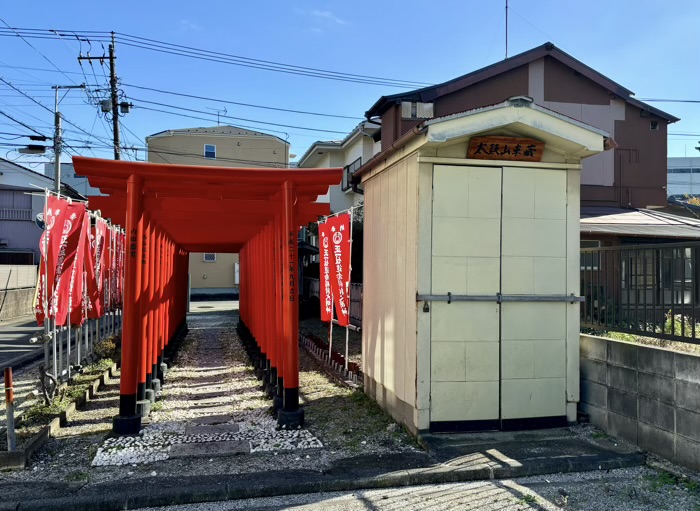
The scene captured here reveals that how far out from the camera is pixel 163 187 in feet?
23.4

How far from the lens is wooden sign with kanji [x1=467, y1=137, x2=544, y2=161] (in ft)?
20.8

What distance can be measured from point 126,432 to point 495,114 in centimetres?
559

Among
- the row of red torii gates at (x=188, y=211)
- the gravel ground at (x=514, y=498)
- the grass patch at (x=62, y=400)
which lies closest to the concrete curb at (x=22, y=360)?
the grass patch at (x=62, y=400)

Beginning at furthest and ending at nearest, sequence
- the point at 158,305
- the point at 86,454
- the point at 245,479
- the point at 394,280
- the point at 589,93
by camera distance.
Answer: the point at 589,93 < the point at 158,305 < the point at 394,280 < the point at 86,454 < the point at 245,479

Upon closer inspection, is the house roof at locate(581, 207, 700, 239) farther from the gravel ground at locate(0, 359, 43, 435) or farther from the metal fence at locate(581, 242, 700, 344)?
the gravel ground at locate(0, 359, 43, 435)

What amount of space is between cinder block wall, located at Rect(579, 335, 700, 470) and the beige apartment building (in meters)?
31.9

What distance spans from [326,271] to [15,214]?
1125 inches

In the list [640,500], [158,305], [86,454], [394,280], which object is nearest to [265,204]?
[394,280]

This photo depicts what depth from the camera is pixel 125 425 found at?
645 centimetres

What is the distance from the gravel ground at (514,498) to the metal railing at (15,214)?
108 ft

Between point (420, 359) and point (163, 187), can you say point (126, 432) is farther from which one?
point (420, 359)

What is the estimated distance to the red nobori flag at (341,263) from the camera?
10242mm

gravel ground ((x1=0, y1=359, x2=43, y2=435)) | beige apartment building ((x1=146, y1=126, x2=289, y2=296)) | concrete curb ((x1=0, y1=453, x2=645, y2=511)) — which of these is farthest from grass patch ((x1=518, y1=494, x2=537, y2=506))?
beige apartment building ((x1=146, y1=126, x2=289, y2=296))

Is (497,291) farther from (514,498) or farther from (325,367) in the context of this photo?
(325,367)
